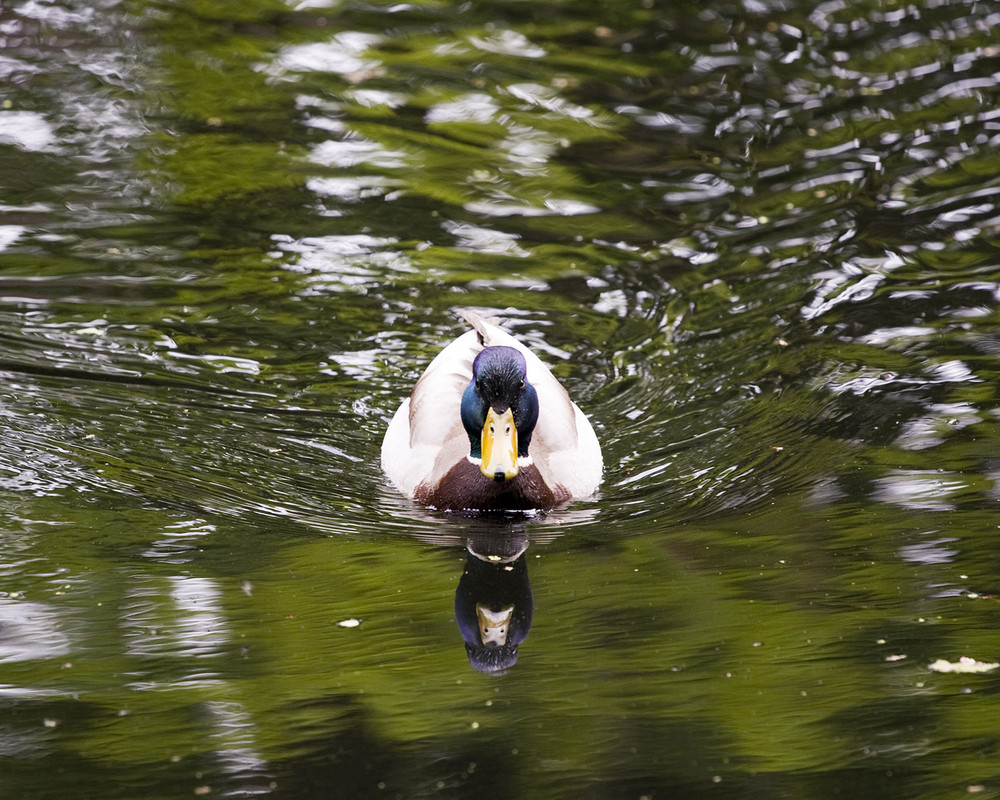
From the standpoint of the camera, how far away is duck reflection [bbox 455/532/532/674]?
5805 millimetres

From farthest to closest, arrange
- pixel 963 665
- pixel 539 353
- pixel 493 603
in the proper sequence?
pixel 539 353 → pixel 493 603 → pixel 963 665

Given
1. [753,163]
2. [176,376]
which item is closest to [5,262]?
[176,376]

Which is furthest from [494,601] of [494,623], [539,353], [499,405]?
[539,353]

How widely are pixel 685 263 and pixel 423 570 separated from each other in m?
4.27

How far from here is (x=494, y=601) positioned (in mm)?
6227

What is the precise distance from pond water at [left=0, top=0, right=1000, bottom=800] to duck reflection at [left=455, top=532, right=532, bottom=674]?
3 cm

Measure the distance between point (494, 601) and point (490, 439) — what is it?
0.92 meters

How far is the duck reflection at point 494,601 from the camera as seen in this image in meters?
5.80

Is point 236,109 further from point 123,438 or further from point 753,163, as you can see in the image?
point 123,438

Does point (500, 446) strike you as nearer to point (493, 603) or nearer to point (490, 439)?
point (490, 439)

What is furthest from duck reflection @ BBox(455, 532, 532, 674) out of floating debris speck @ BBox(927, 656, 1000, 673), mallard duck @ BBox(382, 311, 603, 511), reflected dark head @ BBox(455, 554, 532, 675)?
floating debris speck @ BBox(927, 656, 1000, 673)

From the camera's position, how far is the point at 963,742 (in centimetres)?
509

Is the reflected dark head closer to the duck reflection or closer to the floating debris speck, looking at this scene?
the duck reflection

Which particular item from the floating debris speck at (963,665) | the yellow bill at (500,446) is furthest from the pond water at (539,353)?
the yellow bill at (500,446)
